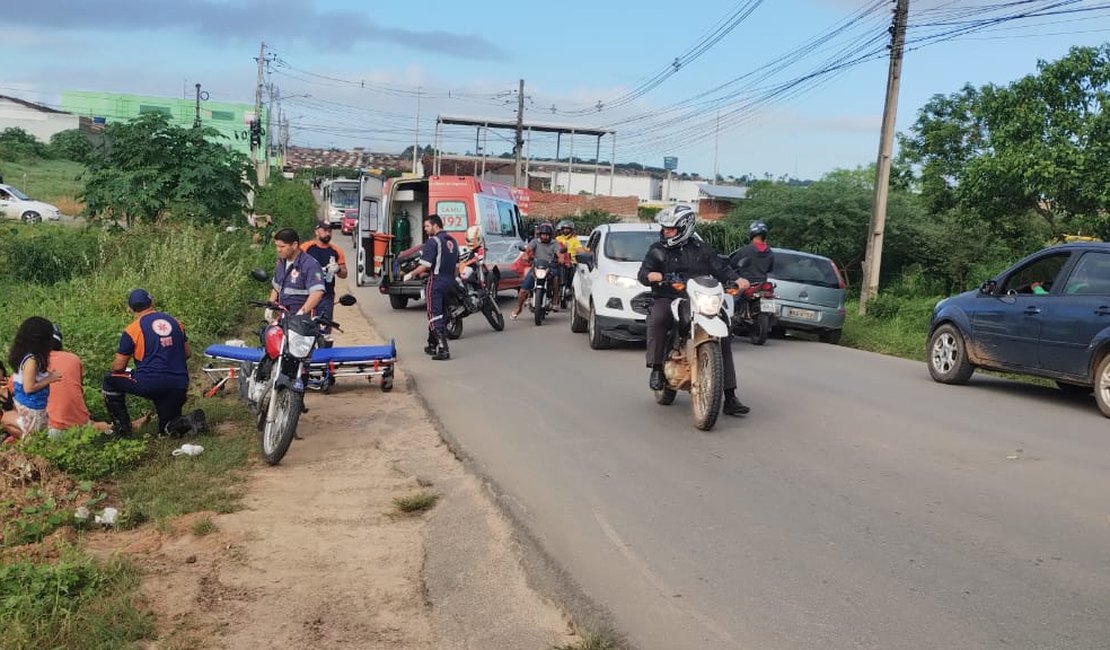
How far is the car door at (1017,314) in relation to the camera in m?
10.3

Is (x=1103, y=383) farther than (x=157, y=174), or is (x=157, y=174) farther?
(x=157, y=174)

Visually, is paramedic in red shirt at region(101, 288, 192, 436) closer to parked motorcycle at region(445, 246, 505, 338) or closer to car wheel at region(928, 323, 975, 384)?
parked motorcycle at region(445, 246, 505, 338)

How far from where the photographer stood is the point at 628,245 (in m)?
14.8

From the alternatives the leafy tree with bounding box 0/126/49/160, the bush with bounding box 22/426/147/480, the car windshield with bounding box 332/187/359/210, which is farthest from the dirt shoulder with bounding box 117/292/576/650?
the leafy tree with bounding box 0/126/49/160

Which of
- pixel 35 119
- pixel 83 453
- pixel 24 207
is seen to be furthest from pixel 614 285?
pixel 35 119

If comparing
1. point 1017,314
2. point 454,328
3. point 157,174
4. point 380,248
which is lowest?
point 454,328

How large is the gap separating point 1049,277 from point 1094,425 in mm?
2088

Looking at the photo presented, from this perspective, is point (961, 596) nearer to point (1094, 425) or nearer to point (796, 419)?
point (796, 419)

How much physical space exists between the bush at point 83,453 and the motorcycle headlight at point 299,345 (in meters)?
1.20

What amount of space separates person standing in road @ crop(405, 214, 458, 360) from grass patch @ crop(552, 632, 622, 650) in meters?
9.19

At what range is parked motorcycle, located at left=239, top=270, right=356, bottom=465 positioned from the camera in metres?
7.25

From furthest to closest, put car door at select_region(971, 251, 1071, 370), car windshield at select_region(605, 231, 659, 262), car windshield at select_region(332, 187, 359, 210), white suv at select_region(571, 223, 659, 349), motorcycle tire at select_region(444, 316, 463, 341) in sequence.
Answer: car windshield at select_region(332, 187, 359, 210) < motorcycle tire at select_region(444, 316, 463, 341) < car windshield at select_region(605, 231, 659, 262) < white suv at select_region(571, 223, 659, 349) < car door at select_region(971, 251, 1071, 370)

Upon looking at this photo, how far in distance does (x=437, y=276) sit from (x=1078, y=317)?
25.2 feet

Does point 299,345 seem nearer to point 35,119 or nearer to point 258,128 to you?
point 258,128
